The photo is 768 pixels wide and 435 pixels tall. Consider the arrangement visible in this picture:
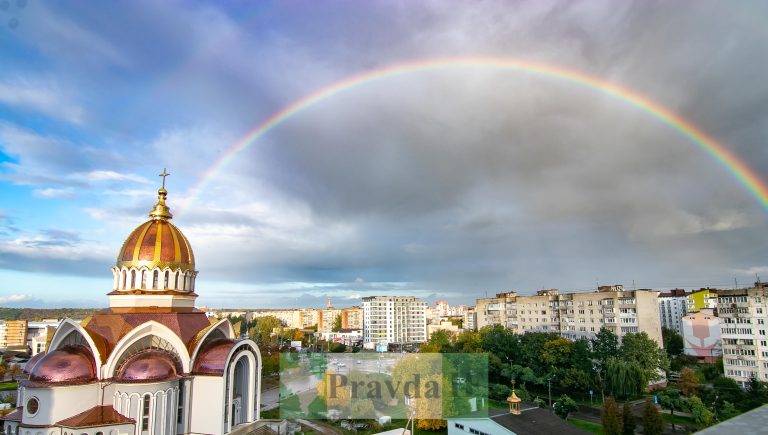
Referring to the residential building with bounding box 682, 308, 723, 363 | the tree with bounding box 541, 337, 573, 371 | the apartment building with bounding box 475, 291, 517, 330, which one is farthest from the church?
the residential building with bounding box 682, 308, 723, 363

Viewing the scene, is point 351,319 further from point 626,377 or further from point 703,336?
point 626,377

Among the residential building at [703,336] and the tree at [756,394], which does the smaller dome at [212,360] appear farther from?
the residential building at [703,336]

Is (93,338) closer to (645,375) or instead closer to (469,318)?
(645,375)

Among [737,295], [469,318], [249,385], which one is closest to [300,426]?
[249,385]

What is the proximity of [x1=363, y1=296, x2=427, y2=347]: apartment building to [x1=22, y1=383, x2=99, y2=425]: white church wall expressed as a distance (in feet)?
246

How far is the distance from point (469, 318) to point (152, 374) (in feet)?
331

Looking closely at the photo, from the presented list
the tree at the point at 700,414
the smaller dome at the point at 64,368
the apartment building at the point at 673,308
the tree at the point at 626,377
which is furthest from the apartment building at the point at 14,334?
the apartment building at the point at 673,308

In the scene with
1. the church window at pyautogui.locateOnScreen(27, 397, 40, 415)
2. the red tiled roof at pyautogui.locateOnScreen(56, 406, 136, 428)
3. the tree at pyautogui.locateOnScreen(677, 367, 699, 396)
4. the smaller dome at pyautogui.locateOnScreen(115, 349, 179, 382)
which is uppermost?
the smaller dome at pyautogui.locateOnScreen(115, 349, 179, 382)

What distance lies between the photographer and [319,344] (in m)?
86.1

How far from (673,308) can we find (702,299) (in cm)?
1284

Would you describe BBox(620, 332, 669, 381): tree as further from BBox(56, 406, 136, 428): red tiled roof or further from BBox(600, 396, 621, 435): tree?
BBox(56, 406, 136, 428): red tiled roof

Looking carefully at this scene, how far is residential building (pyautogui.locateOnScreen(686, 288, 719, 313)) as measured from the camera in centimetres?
6519

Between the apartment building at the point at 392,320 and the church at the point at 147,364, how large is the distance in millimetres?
70898

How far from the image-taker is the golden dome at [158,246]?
19688mm
